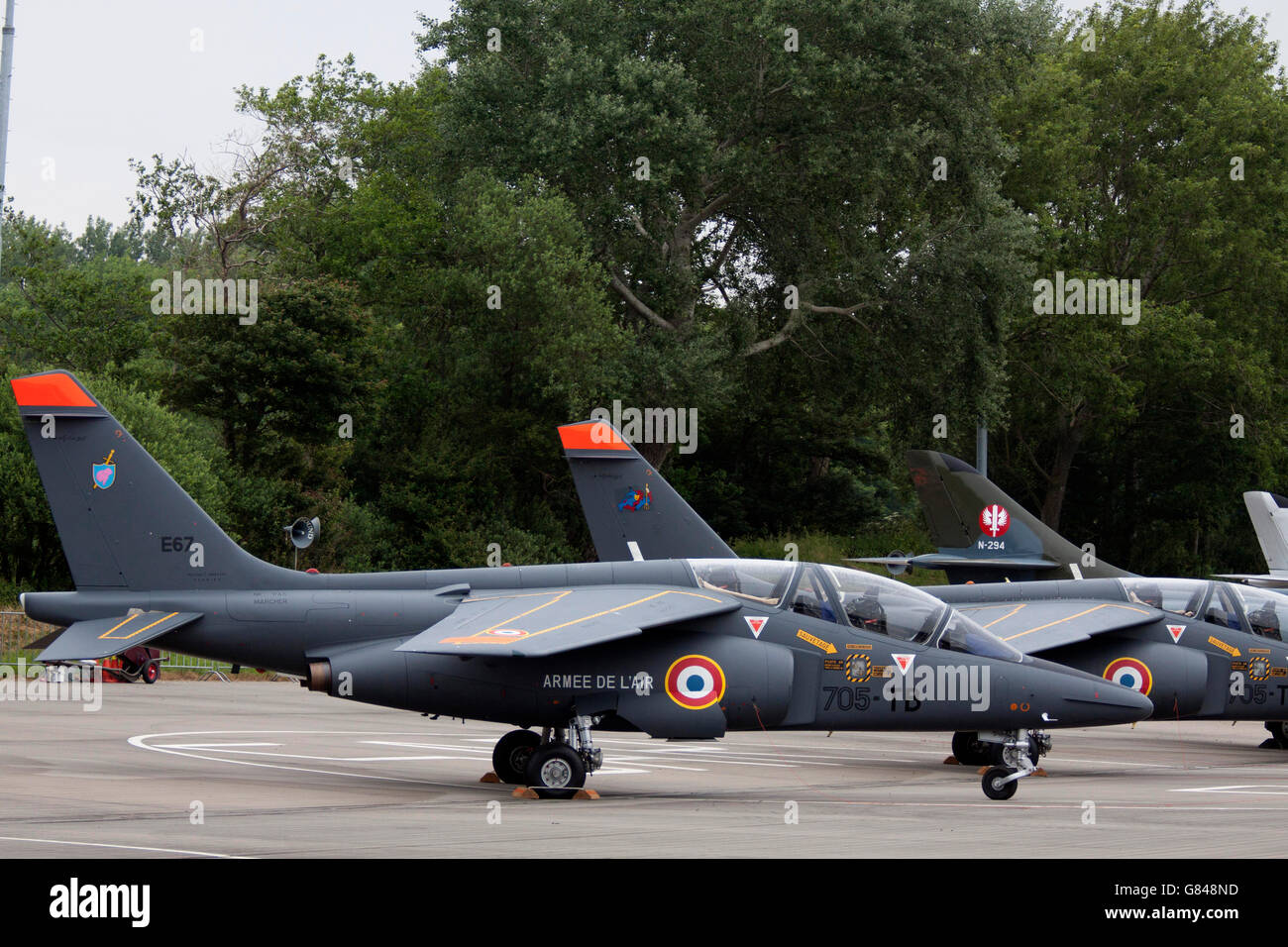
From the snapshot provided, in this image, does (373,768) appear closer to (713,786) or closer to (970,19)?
(713,786)

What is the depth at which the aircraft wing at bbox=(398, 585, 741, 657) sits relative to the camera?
555 inches

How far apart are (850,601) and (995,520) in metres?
13.5

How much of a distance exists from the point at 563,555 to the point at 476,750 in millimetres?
26161

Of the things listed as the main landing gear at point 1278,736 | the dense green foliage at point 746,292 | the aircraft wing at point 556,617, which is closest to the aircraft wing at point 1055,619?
the main landing gear at point 1278,736

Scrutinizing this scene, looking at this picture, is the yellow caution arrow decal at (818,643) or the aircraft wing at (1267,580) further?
the aircraft wing at (1267,580)

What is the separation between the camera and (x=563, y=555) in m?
47.8

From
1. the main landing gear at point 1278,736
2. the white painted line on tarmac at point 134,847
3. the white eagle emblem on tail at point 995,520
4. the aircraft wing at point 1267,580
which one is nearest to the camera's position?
the white painted line on tarmac at point 134,847

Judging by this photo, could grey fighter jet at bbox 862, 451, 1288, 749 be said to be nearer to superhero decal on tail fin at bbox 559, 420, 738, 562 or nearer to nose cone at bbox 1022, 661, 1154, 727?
superhero decal on tail fin at bbox 559, 420, 738, 562

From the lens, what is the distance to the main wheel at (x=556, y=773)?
15.3 meters

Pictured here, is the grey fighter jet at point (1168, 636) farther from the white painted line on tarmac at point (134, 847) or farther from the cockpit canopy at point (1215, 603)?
the white painted line on tarmac at point (134, 847)

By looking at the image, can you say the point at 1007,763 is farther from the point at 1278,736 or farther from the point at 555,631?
the point at 1278,736

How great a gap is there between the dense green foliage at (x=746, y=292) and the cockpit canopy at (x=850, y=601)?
24.4 m

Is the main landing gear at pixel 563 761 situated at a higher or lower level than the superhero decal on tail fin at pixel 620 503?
lower
